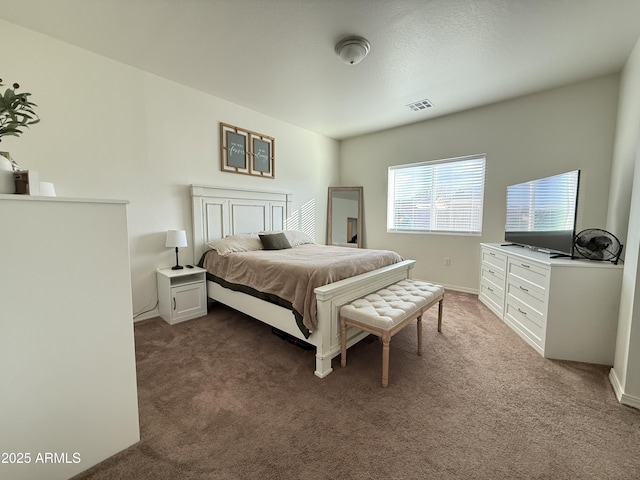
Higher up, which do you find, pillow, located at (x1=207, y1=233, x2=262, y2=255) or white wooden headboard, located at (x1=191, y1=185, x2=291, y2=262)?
white wooden headboard, located at (x1=191, y1=185, x2=291, y2=262)

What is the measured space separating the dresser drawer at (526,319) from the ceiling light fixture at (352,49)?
2854 mm

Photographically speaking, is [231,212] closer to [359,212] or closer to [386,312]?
[359,212]

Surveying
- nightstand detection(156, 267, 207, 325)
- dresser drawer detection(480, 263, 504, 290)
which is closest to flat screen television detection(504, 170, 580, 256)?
dresser drawer detection(480, 263, 504, 290)

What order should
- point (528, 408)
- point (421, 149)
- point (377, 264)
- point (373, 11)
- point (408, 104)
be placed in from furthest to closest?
point (421, 149) → point (408, 104) → point (377, 264) → point (373, 11) → point (528, 408)

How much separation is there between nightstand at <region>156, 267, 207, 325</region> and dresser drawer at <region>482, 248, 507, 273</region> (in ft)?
11.5

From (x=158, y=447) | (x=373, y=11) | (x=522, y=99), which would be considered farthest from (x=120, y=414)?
(x=522, y=99)

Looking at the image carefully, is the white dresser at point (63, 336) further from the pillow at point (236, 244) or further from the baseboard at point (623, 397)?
the baseboard at point (623, 397)

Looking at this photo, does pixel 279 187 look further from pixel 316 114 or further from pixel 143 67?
pixel 143 67

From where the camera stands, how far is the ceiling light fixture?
7.43 feet

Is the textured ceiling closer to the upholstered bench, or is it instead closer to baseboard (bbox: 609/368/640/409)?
the upholstered bench

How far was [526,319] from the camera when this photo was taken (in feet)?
8.11

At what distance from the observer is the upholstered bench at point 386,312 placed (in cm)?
180

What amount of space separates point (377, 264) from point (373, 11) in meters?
2.16

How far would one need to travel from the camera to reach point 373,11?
6.46 ft
